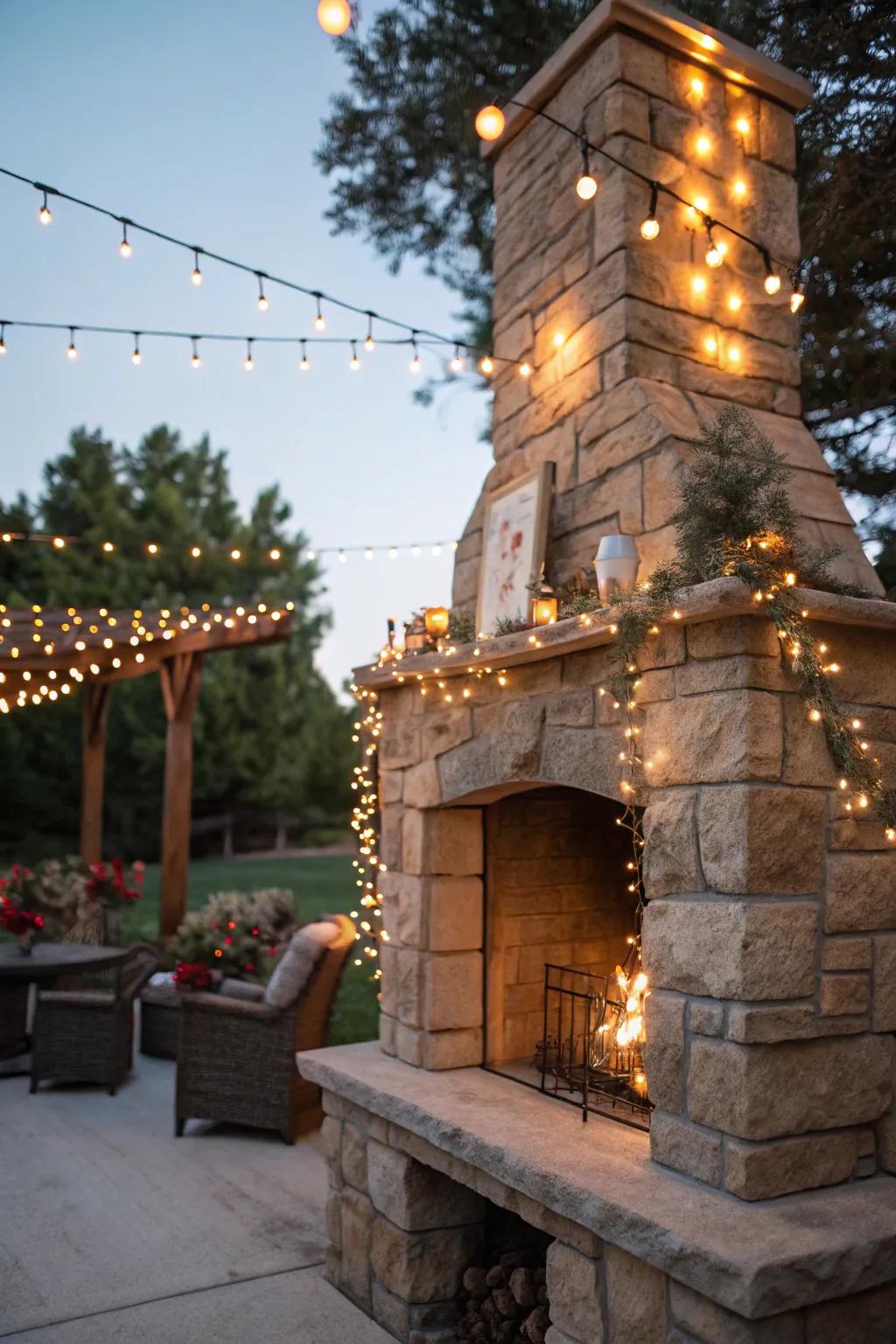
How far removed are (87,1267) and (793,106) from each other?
15.0 ft

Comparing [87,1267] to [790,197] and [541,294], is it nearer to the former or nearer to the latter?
[541,294]

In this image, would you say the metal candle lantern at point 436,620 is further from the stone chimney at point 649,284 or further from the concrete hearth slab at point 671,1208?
the concrete hearth slab at point 671,1208

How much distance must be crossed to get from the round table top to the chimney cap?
459 cm

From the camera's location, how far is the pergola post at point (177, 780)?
301 inches

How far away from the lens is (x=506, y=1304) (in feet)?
9.28

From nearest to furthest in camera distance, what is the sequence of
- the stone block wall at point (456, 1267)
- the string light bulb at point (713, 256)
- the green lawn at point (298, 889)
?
1. the stone block wall at point (456, 1267)
2. the string light bulb at point (713, 256)
3. the green lawn at point (298, 889)

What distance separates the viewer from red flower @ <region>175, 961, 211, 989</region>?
4781 mm

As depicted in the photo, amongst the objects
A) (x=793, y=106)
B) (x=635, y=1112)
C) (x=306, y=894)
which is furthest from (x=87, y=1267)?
(x=306, y=894)

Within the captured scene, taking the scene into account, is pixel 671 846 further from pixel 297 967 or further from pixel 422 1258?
pixel 297 967

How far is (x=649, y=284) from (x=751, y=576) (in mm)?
1384

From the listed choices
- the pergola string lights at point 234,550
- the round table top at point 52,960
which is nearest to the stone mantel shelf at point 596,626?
the pergola string lights at point 234,550

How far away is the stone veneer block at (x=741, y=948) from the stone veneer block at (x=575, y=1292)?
66 cm

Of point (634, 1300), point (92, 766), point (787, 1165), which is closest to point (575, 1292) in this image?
point (634, 1300)

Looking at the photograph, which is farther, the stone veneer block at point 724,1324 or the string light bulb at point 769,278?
the string light bulb at point 769,278
